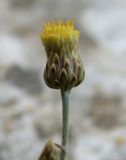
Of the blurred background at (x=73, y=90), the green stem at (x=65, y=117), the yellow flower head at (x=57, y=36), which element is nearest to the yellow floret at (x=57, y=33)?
the yellow flower head at (x=57, y=36)

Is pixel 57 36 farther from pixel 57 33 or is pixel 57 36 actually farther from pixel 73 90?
pixel 73 90

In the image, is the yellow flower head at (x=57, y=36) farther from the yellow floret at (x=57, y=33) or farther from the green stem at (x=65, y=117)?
the green stem at (x=65, y=117)

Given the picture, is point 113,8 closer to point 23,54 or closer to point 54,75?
point 23,54

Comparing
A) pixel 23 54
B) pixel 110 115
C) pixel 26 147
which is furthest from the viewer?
pixel 23 54

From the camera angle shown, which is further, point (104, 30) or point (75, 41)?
point (104, 30)

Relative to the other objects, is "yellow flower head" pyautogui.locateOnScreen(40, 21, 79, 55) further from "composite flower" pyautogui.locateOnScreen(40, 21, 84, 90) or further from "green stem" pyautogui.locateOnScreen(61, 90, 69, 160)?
"green stem" pyautogui.locateOnScreen(61, 90, 69, 160)

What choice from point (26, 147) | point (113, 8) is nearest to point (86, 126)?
point (26, 147)
